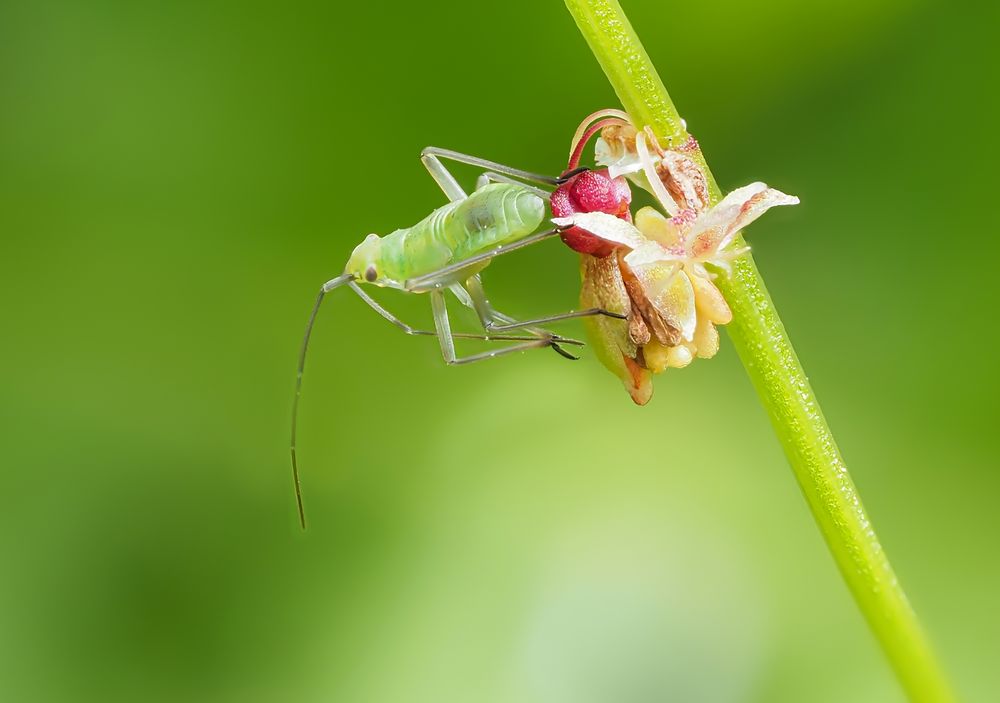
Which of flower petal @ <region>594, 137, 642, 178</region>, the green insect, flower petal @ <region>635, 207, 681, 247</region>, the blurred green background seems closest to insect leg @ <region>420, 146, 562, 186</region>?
the green insect

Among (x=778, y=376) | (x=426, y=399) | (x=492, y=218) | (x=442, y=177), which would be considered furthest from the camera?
(x=426, y=399)

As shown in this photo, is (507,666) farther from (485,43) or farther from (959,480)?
(485,43)

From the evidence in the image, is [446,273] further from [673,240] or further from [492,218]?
[673,240]

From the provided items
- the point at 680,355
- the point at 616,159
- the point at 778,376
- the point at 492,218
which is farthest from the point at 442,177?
the point at 778,376

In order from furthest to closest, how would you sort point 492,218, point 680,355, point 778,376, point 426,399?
point 426,399 < point 492,218 < point 680,355 < point 778,376

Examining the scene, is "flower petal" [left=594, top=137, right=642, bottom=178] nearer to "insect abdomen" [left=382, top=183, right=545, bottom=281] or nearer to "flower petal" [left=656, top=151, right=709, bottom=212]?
"flower petal" [left=656, top=151, right=709, bottom=212]

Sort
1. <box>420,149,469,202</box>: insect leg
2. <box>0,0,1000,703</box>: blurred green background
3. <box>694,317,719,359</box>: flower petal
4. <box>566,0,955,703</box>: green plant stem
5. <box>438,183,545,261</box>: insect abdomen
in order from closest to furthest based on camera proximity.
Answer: <box>566,0,955,703</box>: green plant stem → <box>694,317,719,359</box>: flower petal → <box>438,183,545,261</box>: insect abdomen → <box>420,149,469,202</box>: insect leg → <box>0,0,1000,703</box>: blurred green background

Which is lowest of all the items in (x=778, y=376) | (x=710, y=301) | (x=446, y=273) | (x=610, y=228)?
(x=778, y=376)

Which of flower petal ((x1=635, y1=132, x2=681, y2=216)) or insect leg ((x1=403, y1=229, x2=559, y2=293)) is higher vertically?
insect leg ((x1=403, y1=229, x2=559, y2=293))
